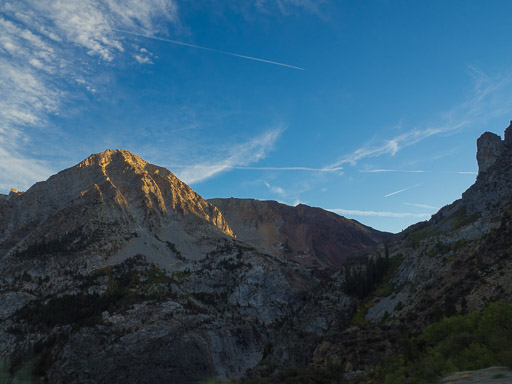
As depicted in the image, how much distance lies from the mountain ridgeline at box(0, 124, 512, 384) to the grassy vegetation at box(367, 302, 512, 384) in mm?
195

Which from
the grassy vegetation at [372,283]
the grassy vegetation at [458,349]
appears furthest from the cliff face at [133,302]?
the grassy vegetation at [458,349]

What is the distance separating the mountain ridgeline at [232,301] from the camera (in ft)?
145

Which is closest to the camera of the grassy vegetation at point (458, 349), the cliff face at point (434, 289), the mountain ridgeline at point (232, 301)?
the grassy vegetation at point (458, 349)

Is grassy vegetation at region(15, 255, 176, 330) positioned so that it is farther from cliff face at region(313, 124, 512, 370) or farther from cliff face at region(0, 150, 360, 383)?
cliff face at region(313, 124, 512, 370)

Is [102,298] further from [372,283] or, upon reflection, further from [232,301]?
[372,283]

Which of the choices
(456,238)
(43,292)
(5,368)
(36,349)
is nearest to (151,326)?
(36,349)

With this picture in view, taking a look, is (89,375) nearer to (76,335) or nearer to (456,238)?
(76,335)

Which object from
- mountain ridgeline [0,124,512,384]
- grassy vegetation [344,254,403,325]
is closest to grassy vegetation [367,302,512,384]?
mountain ridgeline [0,124,512,384]

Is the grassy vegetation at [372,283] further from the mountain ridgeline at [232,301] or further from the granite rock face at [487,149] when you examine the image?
the granite rock face at [487,149]

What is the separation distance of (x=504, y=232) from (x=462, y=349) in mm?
37800

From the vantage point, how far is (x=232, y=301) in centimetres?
14600

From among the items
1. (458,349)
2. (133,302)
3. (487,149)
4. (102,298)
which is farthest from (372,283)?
(487,149)

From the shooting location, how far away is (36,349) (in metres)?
98.2

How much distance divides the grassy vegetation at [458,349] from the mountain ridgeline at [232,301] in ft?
0.64
